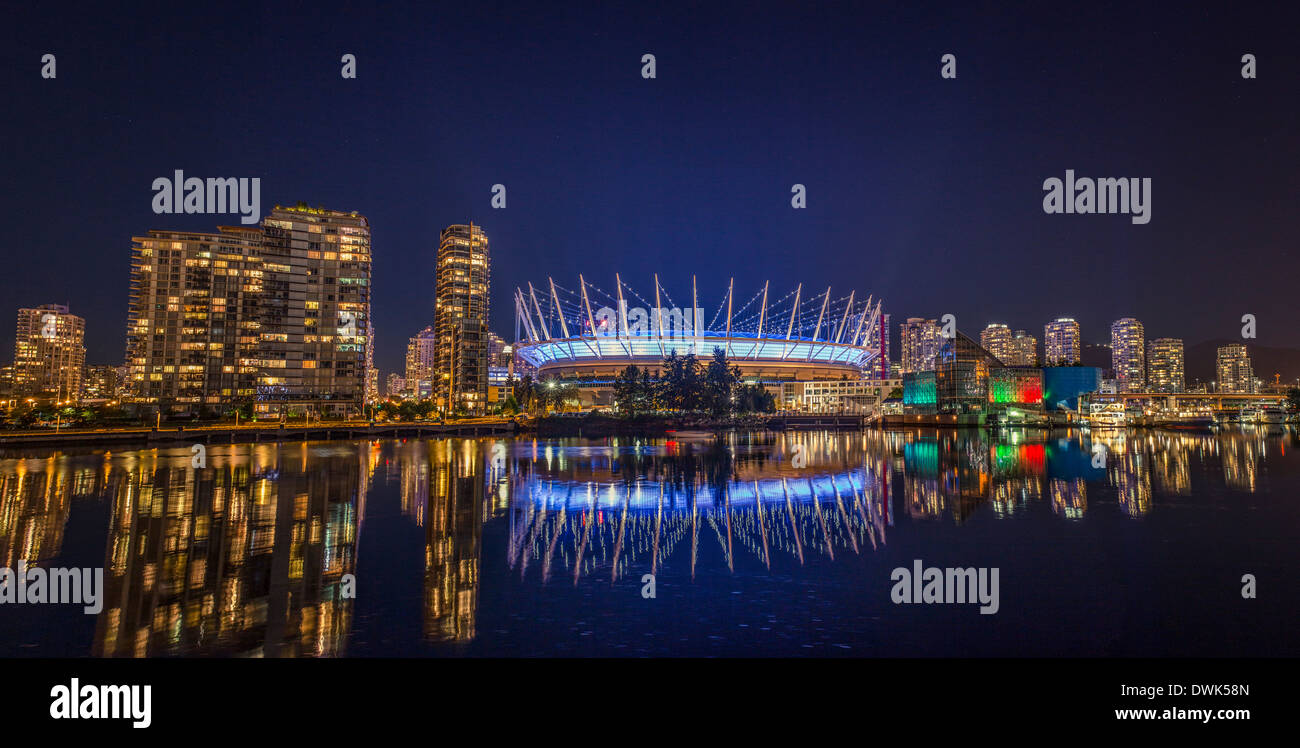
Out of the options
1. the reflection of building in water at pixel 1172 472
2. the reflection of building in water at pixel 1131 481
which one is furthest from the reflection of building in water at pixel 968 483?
the reflection of building in water at pixel 1172 472

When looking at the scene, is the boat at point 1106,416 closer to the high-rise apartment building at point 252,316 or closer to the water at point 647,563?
the water at point 647,563

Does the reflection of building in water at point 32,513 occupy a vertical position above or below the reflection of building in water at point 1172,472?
above

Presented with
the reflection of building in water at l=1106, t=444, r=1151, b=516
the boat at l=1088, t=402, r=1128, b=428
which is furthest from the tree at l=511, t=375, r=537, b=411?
the boat at l=1088, t=402, r=1128, b=428

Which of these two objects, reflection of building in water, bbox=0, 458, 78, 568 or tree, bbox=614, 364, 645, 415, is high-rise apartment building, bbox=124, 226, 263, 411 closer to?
tree, bbox=614, 364, 645, 415

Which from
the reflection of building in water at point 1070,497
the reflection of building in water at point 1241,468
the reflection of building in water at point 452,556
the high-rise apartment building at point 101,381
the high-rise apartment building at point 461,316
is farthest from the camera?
the high-rise apartment building at point 101,381

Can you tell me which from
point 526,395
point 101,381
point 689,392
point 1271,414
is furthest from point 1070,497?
point 101,381
